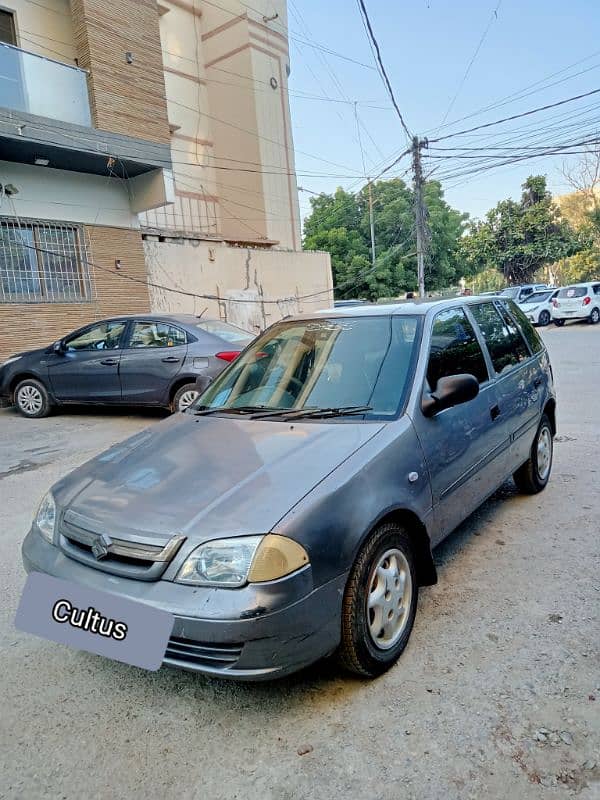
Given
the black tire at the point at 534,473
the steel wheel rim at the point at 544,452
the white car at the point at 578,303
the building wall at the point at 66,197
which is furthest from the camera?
the white car at the point at 578,303

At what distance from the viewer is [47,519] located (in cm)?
251

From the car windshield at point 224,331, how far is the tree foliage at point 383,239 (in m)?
22.0

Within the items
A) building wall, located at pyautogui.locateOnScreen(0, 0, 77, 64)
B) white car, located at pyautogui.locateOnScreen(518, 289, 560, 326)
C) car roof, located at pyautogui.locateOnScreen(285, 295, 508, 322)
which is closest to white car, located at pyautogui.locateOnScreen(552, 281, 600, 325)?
white car, located at pyautogui.locateOnScreen(518, 289, 560, 326)

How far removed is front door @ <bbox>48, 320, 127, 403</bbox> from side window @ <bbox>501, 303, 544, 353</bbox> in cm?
528


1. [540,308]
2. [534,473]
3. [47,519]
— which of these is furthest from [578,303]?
[47,519]

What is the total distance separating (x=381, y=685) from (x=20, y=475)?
4.51 meters

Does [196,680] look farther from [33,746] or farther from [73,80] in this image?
[73,80]

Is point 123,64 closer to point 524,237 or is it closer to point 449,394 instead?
point 449,394

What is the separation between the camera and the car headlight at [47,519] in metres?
2.43

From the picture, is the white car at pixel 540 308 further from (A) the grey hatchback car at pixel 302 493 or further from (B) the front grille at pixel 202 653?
(B) the front grille at pixel 202 653

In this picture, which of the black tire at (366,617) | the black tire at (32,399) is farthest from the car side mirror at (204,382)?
the black tire at (32,399)

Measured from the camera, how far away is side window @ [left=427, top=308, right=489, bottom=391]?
3.10 metres

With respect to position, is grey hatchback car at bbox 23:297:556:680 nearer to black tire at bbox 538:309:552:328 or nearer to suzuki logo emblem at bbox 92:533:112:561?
suzuki logo emblem at bbox 92:533:112:561

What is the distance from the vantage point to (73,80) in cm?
1031
